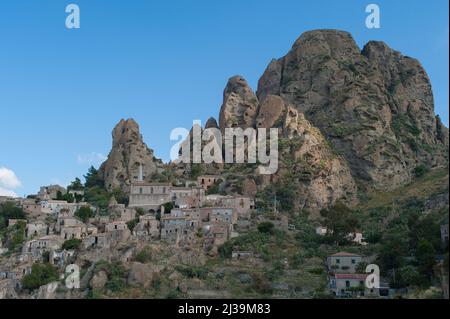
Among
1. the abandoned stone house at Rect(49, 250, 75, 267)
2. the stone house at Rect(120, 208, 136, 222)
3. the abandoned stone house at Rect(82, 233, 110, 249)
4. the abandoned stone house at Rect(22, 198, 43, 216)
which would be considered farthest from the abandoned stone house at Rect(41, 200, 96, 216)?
the abandoned stone house at Rect(49, 250, 75, 267)

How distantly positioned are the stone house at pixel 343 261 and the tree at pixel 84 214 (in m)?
30.4

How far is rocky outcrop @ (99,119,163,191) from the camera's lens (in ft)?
301

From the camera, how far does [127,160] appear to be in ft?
305

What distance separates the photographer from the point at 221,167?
9300 centimetres

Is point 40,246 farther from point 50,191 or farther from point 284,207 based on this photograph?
point 284,207

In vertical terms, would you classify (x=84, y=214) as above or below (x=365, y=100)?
below

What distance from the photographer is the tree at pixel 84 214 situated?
7881 cm

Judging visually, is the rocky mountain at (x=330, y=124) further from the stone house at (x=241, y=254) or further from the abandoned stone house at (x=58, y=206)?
the stone house at (x=241, y=254)

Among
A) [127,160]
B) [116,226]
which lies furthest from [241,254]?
[127,160]

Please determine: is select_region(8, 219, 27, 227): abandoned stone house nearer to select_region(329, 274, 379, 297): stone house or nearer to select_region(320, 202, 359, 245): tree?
select_region(320, 202, 359, 245): tree

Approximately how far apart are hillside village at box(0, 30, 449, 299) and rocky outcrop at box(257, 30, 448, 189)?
0.22 m

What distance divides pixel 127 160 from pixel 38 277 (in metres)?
32.5
